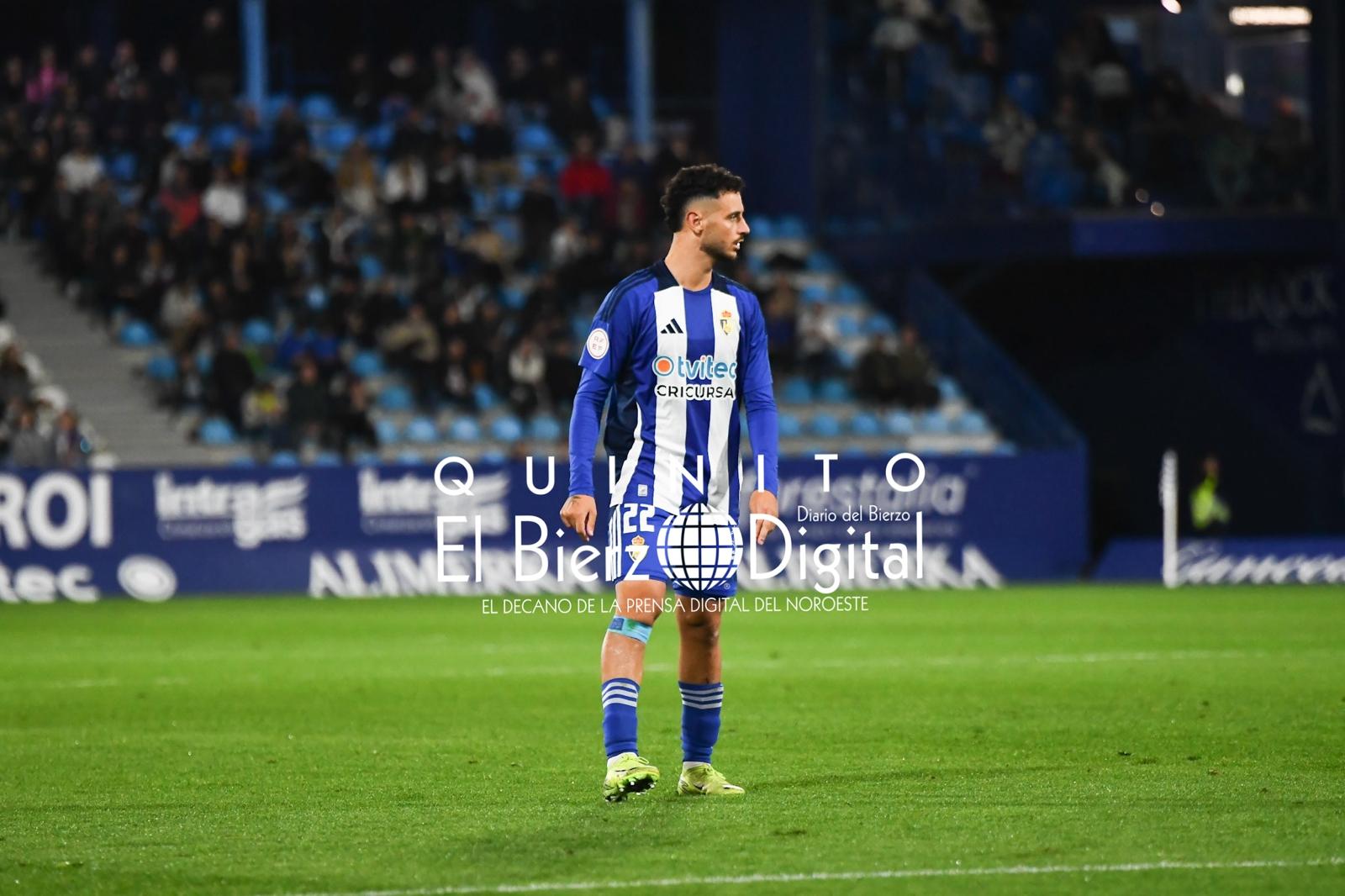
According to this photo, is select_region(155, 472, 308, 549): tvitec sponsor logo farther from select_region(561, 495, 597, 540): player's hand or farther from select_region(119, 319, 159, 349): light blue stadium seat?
select_region(561, 495, 597, 540): player's hand

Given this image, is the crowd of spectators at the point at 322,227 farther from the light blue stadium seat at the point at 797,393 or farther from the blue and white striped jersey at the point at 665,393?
the blue and white striped jersey at the point at 665,393

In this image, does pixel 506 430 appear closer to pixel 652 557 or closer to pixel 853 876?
pixel 652 557

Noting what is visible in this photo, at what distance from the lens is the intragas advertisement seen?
2297cm

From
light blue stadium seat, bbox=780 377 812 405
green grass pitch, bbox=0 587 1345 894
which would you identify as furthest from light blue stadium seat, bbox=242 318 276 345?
green grass pitch, bbox=0 587 1345 894

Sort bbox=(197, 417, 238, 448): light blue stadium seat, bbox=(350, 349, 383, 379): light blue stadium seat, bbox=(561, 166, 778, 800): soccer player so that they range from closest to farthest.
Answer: bbox=(561, 166, 778, 800): soccer player, bbox=(197, 417, 238, 448): light blue stadium seat, bbox=(350, 349, 383, 379): light blue stadium seat

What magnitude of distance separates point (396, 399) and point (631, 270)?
375cm

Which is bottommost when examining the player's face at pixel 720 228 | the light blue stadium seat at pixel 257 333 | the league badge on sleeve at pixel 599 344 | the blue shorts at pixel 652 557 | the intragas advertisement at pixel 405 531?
the intragas advertisement at pixel 405 531

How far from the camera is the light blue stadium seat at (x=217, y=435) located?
25.7 meters

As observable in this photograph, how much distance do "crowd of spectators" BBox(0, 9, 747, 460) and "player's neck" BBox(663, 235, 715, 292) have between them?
17.4m

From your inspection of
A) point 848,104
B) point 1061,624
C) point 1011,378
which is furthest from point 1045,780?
point 848,104

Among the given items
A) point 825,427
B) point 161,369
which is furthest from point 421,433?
point 825,427

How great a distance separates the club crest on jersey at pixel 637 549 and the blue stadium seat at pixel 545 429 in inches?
735

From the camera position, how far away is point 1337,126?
29125 millimetres

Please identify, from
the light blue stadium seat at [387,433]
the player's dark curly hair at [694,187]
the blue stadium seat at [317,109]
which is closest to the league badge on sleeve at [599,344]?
the player's dark curly hair at [694,187]
